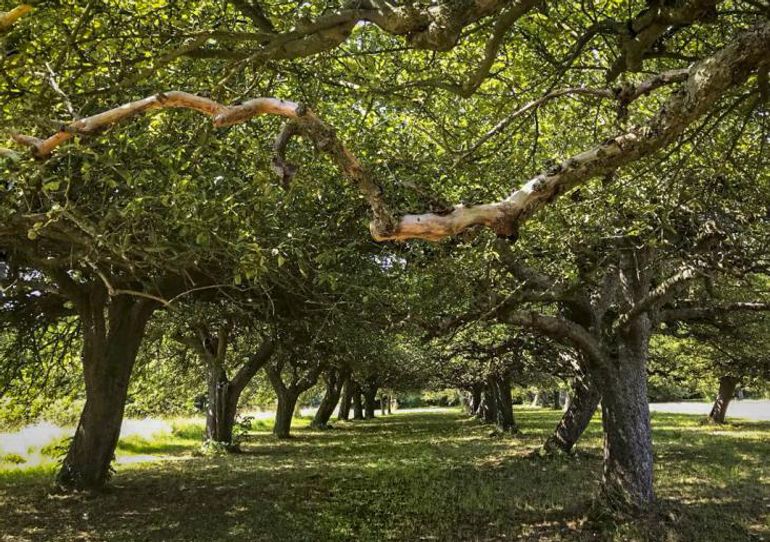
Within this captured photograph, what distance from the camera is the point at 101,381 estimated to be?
42.5 ft

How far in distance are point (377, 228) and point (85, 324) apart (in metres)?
12.1

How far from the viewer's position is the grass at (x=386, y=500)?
9562mm

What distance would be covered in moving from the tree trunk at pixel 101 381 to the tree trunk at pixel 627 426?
10017 millimetres

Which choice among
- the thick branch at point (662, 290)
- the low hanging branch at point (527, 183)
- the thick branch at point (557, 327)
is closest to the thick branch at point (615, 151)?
the low hanging branch at point (527, 183)

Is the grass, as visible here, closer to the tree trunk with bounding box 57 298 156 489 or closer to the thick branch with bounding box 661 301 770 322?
the tree trunk with bounding box 57 298 156 489

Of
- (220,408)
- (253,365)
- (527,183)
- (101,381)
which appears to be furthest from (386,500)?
(220,408)

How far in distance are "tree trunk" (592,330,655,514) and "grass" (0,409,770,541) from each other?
61cm

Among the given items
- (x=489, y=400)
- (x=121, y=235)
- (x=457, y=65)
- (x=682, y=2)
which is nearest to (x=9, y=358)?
(x=121, y=235)

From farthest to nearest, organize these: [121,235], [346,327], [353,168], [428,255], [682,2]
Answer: [346,327] → [428,255] → [121,235] → [682,2] → [353,168]

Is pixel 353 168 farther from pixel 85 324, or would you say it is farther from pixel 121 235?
pixel 85 324

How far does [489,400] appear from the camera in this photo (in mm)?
43219

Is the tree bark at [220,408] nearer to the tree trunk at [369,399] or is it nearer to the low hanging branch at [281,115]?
the low hanging branch at [281,115]

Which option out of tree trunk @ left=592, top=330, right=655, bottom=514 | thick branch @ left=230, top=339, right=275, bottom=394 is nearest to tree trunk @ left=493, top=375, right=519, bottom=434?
thick branch @ left=230, top=339, right=275, bottom=394

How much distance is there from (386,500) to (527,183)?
10.9 m
